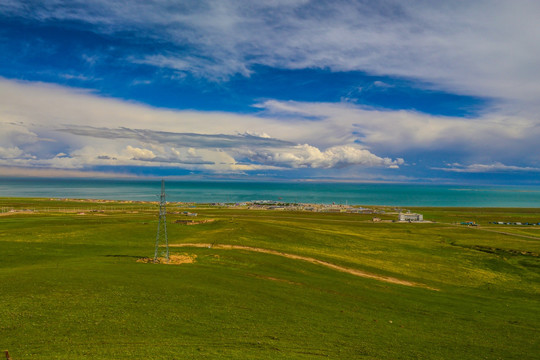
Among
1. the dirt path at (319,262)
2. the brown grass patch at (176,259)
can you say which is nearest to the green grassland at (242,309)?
the brown grass patch at (176,259)

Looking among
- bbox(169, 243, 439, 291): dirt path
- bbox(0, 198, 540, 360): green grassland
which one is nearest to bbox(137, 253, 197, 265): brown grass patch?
bbox(0, 198, 540, 360): green grassland

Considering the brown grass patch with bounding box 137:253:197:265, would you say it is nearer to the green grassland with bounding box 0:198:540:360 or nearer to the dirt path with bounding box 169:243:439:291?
the green grassland with bounding box 0:198:540:360

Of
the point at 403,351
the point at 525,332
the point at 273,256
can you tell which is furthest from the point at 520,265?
the point at 403,351

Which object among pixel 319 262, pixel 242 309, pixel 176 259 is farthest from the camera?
pixel 319 262

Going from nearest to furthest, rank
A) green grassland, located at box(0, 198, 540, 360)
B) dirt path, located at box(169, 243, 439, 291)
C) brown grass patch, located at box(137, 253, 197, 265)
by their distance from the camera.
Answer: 1. green grassland, located at box(0, 198, 540, 360)
2. brown grass patch, located at box(137, 253, 197, 265)
3. dirt path, located at box(169, 243, 439, 291)

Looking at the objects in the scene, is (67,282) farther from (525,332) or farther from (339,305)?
(525,332)

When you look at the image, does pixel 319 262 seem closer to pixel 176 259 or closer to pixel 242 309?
pixel 176 259

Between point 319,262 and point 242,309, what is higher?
point 242,309

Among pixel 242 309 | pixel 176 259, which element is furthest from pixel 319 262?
pixel 242 309

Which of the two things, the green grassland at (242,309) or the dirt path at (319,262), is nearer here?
the green grassland at (242,309)

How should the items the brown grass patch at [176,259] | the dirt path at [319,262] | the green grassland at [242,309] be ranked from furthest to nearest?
the dirt path at [319,262]
the brown grass patch at [176,259]
the green grassland at [242,309]

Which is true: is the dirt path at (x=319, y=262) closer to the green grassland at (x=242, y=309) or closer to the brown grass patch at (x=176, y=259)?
the green grassland at (x=242, y=309)
